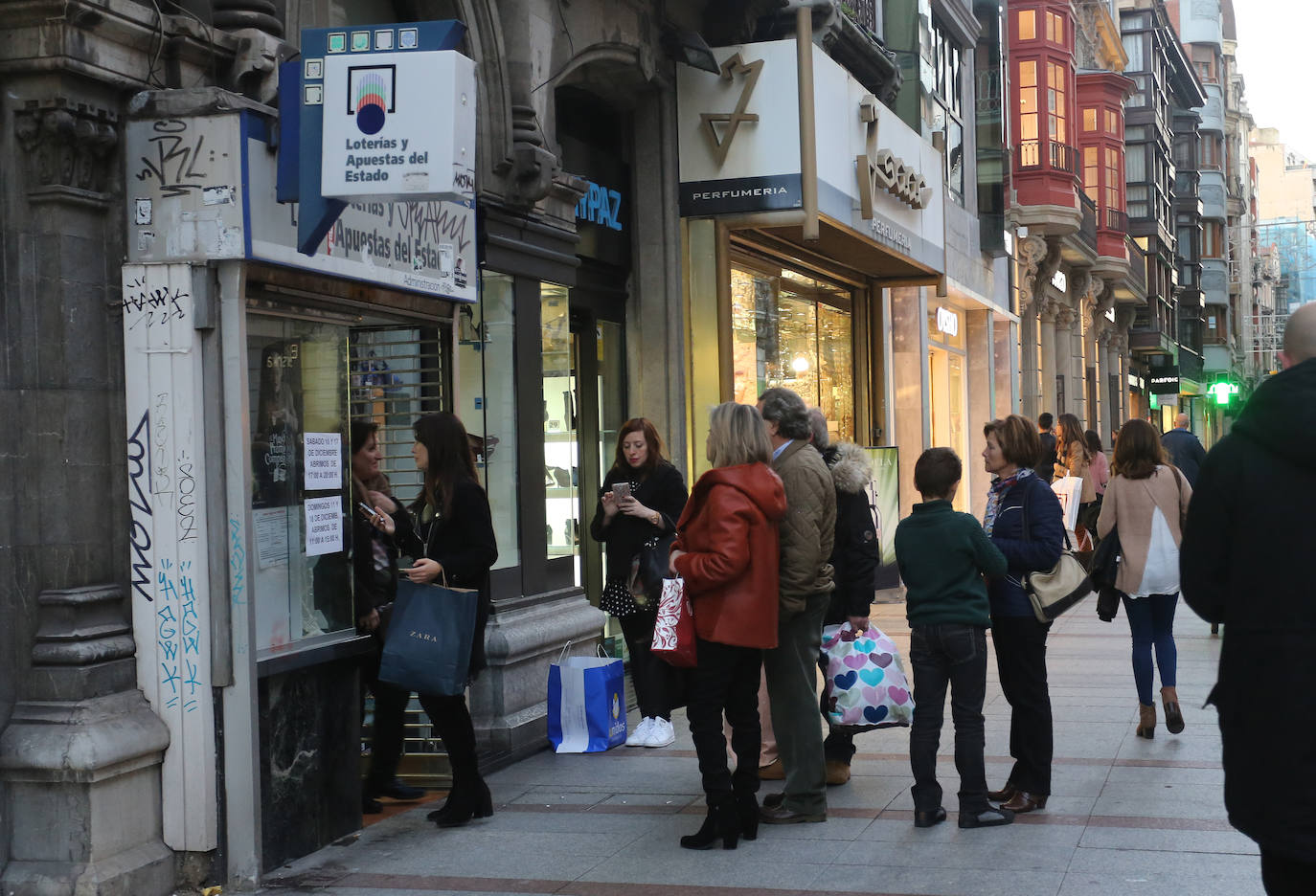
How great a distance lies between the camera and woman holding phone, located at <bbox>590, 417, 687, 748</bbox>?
870cm

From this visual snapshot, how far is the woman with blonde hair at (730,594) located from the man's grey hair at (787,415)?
1.23ft

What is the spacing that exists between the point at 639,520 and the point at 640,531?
0.23ft

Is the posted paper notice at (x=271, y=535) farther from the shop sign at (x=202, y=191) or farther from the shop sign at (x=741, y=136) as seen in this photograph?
the shop sign at (x=741, y=136)

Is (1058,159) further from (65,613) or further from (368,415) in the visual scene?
(65,613)

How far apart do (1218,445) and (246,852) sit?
4.32 meters

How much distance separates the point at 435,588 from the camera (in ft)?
22.2

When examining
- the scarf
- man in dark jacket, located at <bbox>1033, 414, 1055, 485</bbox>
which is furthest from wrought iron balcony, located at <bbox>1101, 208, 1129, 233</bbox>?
the scarf

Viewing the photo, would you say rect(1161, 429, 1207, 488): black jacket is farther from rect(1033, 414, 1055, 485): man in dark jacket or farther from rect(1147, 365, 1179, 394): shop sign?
rect(1147, 365, 1179, 394): shop sign

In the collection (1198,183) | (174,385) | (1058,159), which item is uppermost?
(1198,183)

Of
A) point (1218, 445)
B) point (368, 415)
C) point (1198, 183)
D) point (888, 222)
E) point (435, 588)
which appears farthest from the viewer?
point (1198, 183)

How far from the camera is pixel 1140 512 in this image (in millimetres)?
8906

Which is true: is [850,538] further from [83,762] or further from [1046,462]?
[1046,462]

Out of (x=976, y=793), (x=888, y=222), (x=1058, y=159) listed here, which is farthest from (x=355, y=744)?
(x=1058, y=159)

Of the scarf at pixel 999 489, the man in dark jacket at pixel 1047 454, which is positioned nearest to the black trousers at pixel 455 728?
the scarf at pixel 999 489
